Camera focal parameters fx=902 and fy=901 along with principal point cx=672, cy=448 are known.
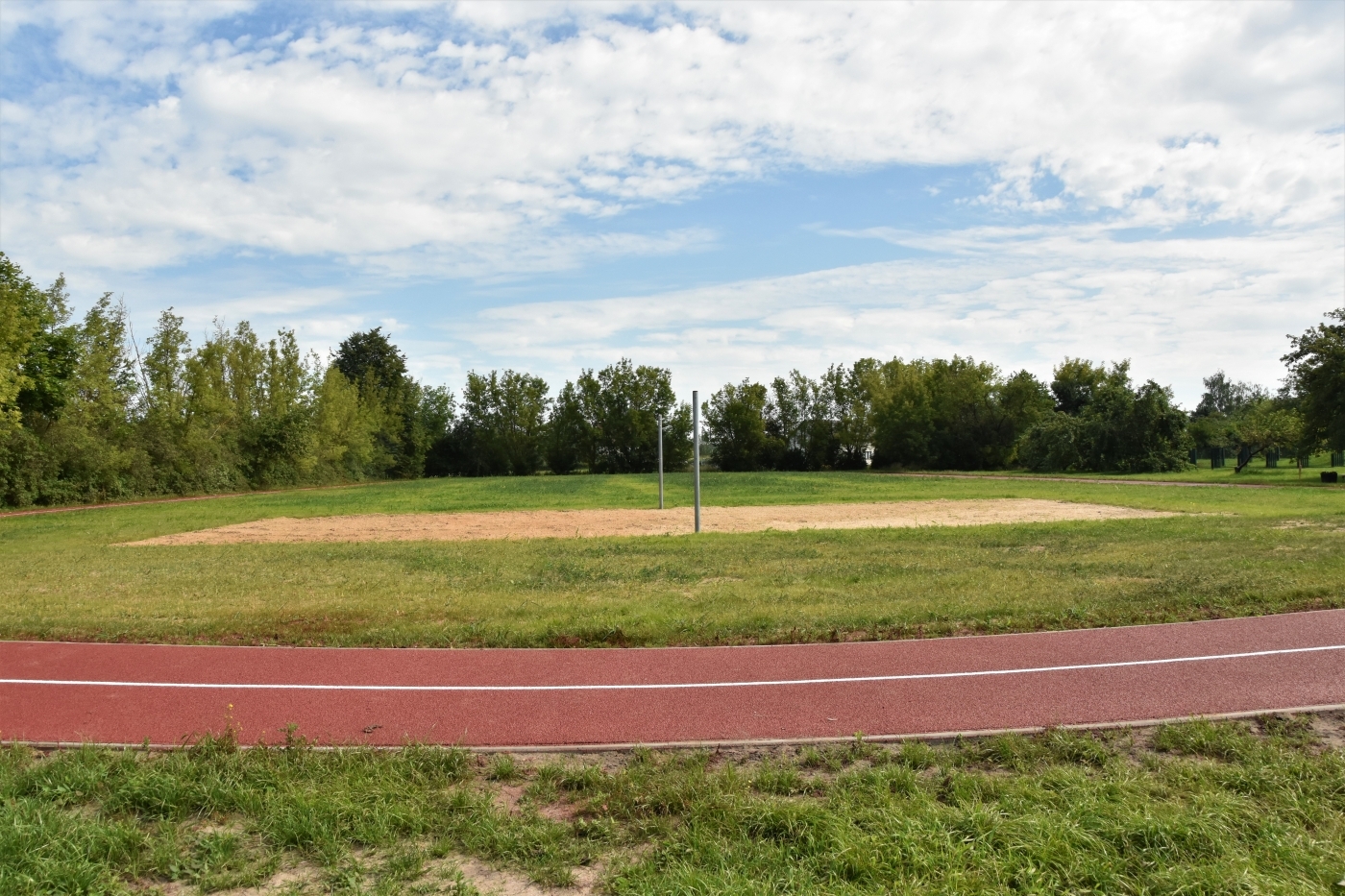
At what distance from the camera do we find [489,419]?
89.6 metres

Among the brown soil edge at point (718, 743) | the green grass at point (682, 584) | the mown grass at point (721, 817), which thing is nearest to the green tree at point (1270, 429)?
the green grass at point (682, 584)

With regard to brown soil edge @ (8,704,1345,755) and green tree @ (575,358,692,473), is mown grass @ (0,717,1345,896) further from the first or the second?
green tree @ (575,358,692,473)

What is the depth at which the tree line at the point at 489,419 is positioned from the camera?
35.9m

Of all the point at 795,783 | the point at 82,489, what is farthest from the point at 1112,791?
the point at 82,489

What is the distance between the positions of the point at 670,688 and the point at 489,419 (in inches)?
3338

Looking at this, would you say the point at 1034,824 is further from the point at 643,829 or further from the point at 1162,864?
the point at 643,829

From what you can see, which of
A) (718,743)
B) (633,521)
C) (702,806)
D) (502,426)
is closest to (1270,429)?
(633,521)

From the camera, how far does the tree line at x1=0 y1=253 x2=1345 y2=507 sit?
35.9m

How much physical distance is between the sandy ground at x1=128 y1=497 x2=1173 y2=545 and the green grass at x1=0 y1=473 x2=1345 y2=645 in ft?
9.29

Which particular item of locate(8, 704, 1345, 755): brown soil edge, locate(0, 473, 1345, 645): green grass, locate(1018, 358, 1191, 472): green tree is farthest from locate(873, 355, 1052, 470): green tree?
locate(8, 704, 1345, 755): brown soil edge

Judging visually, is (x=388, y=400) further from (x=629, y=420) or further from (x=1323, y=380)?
(x=1323, y=380)

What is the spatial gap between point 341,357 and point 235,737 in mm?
88384

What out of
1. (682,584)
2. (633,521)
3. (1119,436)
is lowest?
(633,521)

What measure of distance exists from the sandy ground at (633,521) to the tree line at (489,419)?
861cm
